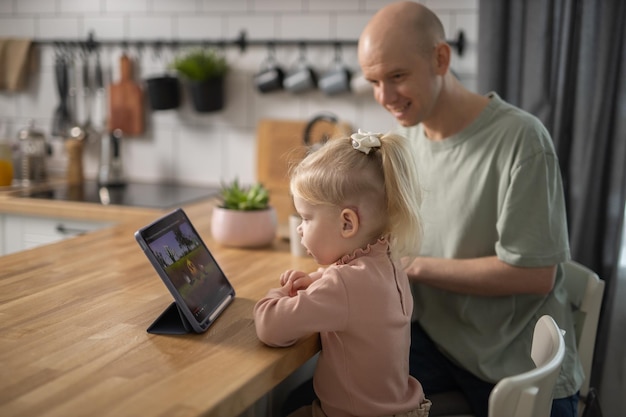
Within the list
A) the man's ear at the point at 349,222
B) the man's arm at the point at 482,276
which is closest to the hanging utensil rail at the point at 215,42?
the man's arm at the point at 482,276

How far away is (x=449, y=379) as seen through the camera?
1.83 meters

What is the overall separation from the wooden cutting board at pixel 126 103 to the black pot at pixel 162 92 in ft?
0.38

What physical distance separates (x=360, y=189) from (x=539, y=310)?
26.0 inches

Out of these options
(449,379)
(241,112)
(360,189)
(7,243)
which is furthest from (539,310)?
(7,243)

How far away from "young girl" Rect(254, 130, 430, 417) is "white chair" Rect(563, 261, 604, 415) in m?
0.62

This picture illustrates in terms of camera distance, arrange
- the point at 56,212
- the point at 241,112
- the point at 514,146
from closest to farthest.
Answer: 1. the point at 514,146
2. the point at 56,212
3. the point at 241,112

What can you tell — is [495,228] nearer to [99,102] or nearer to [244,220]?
[244,220]

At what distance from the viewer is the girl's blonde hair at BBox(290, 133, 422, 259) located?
1.38 m

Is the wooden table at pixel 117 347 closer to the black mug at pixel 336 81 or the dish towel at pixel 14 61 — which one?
the black mug at pixel 336 81

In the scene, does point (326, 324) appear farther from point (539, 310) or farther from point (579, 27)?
point (579, 27)

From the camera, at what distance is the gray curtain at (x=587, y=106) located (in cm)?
227

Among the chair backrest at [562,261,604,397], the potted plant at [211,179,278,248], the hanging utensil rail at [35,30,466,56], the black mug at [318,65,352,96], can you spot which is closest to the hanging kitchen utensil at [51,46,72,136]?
the hanging utensil rail at [35,30,466,56]

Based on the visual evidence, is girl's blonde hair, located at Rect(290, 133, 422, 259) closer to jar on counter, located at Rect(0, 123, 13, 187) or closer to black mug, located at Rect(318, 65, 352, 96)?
black mug, located at Rect(318, 65, 352, 96)

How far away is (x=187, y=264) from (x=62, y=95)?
204 cm
